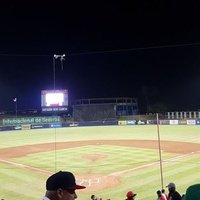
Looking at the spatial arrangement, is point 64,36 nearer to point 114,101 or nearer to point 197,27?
point 114,101

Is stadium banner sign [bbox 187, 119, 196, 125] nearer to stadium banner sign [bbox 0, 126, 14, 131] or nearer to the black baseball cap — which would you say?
stadium banner sign [bbox 0, 126, 14, 131]

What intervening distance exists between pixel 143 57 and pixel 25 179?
57510 mm

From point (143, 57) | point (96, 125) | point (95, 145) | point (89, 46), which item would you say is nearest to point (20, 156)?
point (95, 145)

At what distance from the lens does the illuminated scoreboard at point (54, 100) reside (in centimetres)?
6081

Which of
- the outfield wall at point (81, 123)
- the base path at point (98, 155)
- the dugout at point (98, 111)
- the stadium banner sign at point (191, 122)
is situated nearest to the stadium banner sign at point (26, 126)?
the outfield wall at point (81, 123)

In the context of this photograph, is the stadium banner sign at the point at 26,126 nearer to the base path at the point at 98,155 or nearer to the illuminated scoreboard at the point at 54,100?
the illuminated scoreboard at the point at 54,100

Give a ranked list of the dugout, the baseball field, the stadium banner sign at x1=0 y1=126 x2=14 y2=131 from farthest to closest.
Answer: the dugout < the stadium banner sign at x1=0 y1=126 x2=14 y2=131 < the baseball field

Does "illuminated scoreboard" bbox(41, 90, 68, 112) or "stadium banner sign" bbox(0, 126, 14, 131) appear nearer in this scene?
"illuminated scoreboard" bbox(41, 90, 68, 112)

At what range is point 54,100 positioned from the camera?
61.5 metres

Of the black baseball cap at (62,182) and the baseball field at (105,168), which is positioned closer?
the black baseball cap at (62,182)

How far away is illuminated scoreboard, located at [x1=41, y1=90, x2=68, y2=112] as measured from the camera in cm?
6081

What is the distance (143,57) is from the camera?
75.9 m

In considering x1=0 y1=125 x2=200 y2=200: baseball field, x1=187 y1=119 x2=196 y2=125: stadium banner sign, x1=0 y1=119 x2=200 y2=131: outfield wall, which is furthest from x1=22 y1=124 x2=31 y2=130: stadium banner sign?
x1=0 y1=125 x2=200 y2=200: baseball field

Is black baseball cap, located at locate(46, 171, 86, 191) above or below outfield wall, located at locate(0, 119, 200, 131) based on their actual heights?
below
